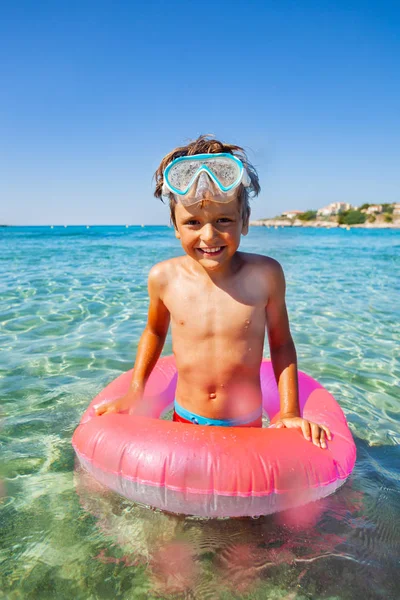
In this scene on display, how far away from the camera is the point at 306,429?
6.31 feet

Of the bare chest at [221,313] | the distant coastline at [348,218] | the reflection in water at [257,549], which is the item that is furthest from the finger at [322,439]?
the distant coastline at [348,218]

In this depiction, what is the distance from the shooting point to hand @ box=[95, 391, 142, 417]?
88.0 inches

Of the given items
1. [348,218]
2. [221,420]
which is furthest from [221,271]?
[348,218]

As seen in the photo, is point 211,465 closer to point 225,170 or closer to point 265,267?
point 265,267

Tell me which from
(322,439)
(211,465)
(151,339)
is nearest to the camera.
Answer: (211,465)

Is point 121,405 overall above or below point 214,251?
below

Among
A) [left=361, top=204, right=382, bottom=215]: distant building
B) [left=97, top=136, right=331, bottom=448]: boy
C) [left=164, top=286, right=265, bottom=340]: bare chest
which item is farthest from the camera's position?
[left=361, top=204, right=382, bottom=215]: distant building

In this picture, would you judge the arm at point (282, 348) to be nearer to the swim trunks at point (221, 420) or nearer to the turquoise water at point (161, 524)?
the swim trunks at point (221, 420)

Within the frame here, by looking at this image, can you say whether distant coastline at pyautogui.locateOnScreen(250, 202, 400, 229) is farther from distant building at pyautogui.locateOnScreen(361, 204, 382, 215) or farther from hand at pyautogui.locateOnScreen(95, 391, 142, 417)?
hand at pyautogui.locateOnScreen(95, 391, 142, 417)

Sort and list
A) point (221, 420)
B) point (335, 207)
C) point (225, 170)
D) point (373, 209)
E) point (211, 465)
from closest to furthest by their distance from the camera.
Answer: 1. point (211, 465)
2. point (225, 170)
3. point (221, 420)
4. point (373, 209)
5. point (335, 207)

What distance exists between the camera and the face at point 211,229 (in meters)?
1.96

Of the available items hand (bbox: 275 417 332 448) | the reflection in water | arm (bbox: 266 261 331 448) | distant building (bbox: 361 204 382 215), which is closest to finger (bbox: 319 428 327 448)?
hand (bbox: 275 417 332 448)

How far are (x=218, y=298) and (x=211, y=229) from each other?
15.0 inches

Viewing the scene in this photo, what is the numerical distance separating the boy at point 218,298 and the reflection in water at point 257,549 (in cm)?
41
